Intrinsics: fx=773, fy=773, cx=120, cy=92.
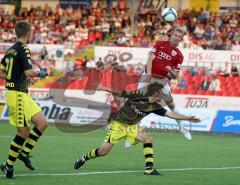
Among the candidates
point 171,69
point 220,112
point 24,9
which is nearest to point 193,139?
point 220,112

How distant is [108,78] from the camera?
2984cm

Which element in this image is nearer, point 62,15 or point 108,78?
point 108,78

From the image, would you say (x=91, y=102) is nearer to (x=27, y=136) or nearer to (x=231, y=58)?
(x=231, y=58)

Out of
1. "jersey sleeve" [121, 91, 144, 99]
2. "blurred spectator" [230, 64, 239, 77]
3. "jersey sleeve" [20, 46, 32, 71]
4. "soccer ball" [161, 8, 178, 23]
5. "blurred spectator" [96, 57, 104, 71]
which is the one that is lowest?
"blurred spectator" [96, 57, 104, 71]

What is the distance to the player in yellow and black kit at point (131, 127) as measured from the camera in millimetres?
12547

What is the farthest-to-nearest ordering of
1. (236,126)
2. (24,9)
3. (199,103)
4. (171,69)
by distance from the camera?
(24,9)
(199,103)
(236,126)
(171,69)

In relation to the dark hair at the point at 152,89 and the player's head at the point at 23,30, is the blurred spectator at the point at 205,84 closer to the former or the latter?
the dark hair at the point at 152,89

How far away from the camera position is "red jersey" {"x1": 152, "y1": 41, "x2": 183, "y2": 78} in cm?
1609

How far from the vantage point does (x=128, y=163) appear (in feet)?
47.8

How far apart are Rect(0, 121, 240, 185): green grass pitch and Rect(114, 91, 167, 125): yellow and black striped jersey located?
2.94 ft

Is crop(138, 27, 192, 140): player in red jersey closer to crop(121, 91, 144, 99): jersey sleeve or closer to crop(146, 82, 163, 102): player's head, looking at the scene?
crop(146, 82, 163, 102): player's head

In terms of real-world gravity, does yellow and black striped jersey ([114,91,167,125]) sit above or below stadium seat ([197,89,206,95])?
above

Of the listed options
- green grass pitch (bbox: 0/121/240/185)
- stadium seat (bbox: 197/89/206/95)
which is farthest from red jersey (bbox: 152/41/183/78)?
stadium seat (bbox: 197/89/206/95)

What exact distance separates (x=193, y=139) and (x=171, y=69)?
7.08m
